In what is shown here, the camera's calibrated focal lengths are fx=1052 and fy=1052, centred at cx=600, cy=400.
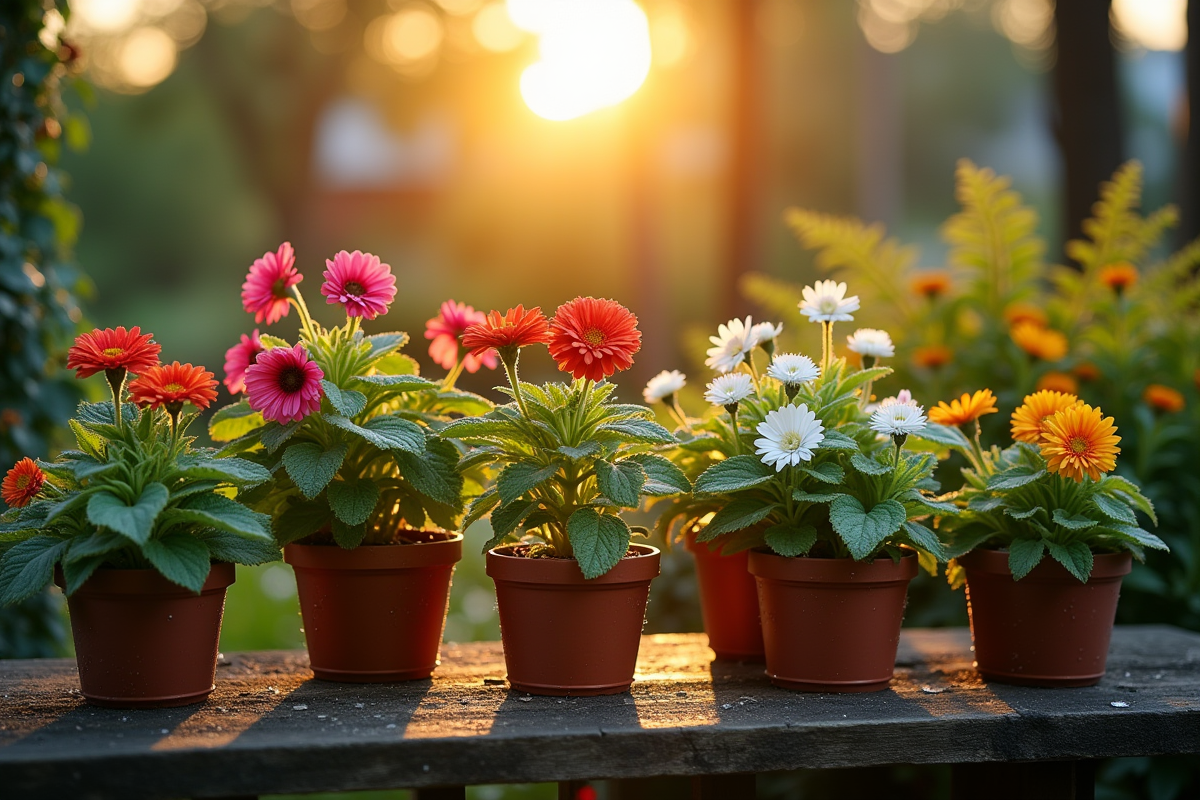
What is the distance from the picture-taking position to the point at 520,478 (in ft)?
4.70

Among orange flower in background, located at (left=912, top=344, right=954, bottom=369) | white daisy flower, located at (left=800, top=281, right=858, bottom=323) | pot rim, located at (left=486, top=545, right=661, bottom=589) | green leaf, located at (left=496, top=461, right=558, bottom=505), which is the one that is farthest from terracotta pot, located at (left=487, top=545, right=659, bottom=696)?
orange flower in background, located at (left=912, top=344, right=954, bottom=369)

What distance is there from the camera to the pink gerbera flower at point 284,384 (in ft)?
4.56

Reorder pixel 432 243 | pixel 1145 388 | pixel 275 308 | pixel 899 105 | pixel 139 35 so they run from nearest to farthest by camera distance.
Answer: pixel 275 308, pixel 1145 388, pixel 139 35, pixel 432 243, pixel 899 105

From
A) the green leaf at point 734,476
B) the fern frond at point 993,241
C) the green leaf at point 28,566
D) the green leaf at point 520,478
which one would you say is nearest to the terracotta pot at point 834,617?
the green leaf at point 734,476

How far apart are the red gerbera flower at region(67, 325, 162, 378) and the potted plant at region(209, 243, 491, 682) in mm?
154

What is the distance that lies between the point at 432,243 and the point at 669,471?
1494 cm

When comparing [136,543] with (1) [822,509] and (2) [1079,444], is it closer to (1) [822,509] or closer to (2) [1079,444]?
(1) [822,509]

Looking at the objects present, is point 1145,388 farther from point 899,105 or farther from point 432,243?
point 899,105

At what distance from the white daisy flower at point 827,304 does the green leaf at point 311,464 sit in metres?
0.71

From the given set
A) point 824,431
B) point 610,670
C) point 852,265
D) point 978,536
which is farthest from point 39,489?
point 852,265

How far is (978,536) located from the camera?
5.29 ft

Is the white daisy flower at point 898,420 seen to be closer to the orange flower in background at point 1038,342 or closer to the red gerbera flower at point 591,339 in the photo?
the red gerbera flower at point 591,339

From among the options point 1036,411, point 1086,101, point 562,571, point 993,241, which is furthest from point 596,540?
point 1086,101

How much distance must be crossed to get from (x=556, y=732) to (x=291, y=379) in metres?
0.58
